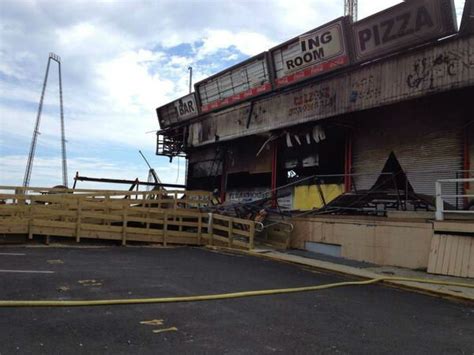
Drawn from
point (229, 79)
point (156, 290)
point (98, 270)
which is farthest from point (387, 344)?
point (229, 79)

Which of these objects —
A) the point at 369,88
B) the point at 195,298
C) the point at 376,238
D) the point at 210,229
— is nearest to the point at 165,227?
the point at 210,229

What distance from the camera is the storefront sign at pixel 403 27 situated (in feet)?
42.6

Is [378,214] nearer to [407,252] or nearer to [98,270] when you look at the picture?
[407,252]

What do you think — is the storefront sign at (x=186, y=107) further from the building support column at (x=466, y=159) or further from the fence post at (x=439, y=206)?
the fence post at (x=439, y=206)

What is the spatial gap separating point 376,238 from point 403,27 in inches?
253

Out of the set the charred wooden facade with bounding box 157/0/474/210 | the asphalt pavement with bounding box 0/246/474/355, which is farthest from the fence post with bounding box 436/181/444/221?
the asphalt pavement with bounding box 0/246/474/355

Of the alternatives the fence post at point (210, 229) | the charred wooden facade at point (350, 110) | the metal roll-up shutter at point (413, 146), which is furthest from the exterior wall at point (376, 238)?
the fence post at point (210, 229)

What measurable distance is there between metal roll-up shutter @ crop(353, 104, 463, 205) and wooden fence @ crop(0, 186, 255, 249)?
15.9 ft

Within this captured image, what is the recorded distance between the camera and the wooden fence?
15328mm

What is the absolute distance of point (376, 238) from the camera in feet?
40.9

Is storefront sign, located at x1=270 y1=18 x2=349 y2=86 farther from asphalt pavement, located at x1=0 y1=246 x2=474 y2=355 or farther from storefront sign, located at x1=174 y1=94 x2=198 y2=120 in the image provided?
asphalt pavement, located at x1=0 y1=246 x2=474 y2=355

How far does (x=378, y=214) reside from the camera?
13273mm

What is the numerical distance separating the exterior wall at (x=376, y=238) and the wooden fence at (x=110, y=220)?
2181mm

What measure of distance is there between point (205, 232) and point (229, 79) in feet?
25.8
